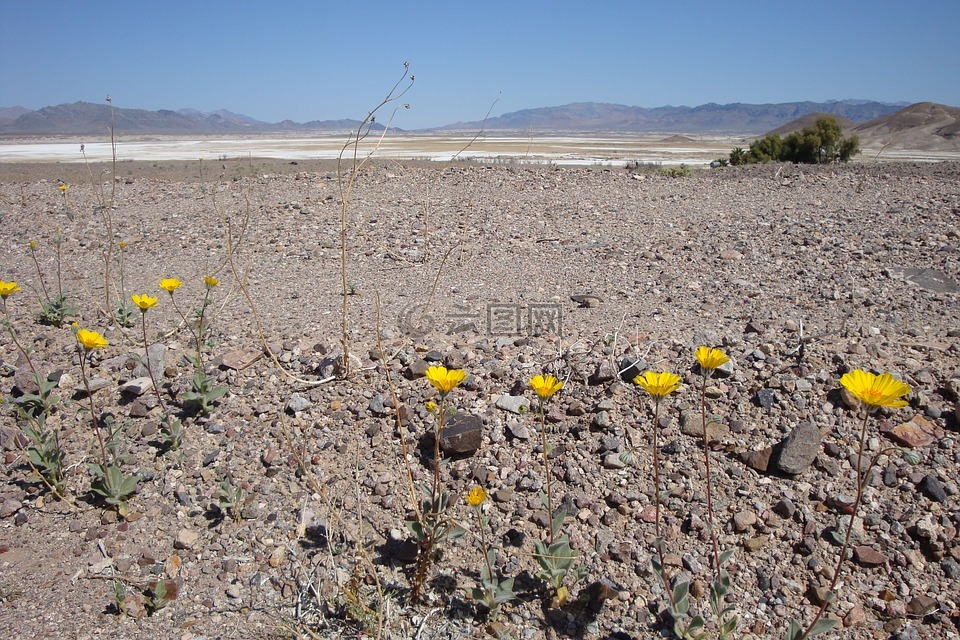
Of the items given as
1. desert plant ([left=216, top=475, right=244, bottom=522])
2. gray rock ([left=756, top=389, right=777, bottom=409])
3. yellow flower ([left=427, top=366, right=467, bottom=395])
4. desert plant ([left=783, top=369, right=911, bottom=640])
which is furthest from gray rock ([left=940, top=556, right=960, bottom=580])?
desert plant ([left=216, top=475, right=244, bottom=522])

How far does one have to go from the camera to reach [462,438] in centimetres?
260

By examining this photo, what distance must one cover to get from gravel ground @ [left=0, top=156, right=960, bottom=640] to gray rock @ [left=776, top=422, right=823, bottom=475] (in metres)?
0.01

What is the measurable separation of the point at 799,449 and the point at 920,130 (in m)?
60.8

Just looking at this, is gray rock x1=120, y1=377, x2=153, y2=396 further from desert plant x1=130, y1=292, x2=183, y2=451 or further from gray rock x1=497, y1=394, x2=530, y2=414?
gray rock x1=497, y1=394, x2=530, y2=414

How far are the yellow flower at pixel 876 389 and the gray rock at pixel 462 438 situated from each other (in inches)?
56.3

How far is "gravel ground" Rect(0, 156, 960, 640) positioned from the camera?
6.70 ft

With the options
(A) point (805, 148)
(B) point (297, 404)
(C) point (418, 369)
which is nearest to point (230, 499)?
(B) point (297, 404)

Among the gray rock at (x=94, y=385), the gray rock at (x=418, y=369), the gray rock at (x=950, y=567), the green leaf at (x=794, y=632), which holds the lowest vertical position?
the gray rock at (x=950, y=567)

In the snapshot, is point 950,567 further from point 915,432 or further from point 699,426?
point 699,426

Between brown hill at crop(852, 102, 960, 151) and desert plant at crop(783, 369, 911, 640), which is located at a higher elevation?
brown hill at crop(852, 102, 960, 151)

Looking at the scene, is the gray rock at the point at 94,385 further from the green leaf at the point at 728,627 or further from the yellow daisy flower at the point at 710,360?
the green leaf at the point at 728,627

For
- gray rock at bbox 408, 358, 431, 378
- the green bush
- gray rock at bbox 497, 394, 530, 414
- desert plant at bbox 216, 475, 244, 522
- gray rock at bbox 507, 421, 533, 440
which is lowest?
desert plant at bbox 216, 475, 244, 522

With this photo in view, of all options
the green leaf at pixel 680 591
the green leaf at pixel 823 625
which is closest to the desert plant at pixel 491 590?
the green leaf at pixel 680 591

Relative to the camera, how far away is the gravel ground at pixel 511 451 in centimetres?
204
